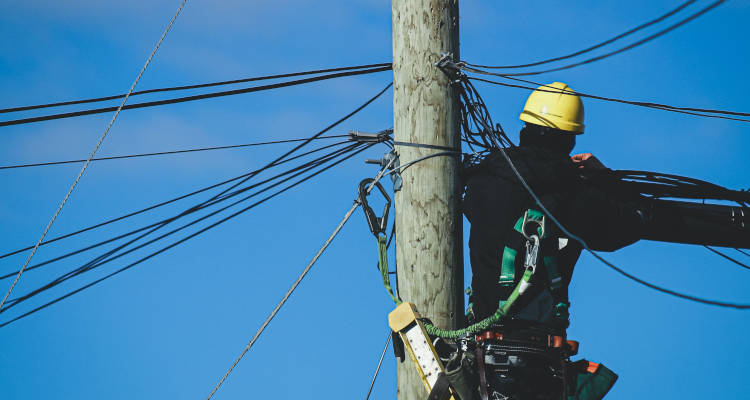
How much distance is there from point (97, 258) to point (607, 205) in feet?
13.6

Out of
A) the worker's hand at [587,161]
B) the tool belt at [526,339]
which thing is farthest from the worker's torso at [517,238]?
the worker's hand at [587,161]

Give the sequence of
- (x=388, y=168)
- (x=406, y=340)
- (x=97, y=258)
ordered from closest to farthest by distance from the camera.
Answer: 1. (x=406, y=340)
2. (x=388, y=168)
3. (x=97, y=258)

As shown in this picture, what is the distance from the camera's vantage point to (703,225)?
556 cm

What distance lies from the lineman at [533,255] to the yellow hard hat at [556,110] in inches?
10.3

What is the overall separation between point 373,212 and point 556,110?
1.47m

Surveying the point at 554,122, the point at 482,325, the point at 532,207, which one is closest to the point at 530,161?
the point at 532,207

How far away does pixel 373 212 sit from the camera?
5.29 meters

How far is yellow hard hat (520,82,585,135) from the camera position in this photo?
5.42m

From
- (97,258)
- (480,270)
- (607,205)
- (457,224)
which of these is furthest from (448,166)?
(97,258)

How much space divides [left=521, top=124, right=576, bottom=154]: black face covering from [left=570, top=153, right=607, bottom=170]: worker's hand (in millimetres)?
210

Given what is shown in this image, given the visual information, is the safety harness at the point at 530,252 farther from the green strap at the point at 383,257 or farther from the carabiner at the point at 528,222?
the green strap at the point at 383,257

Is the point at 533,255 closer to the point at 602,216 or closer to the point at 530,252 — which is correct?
the point at 530,252

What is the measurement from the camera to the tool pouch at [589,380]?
5004 millimetres

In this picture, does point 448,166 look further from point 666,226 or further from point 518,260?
point 666,226
